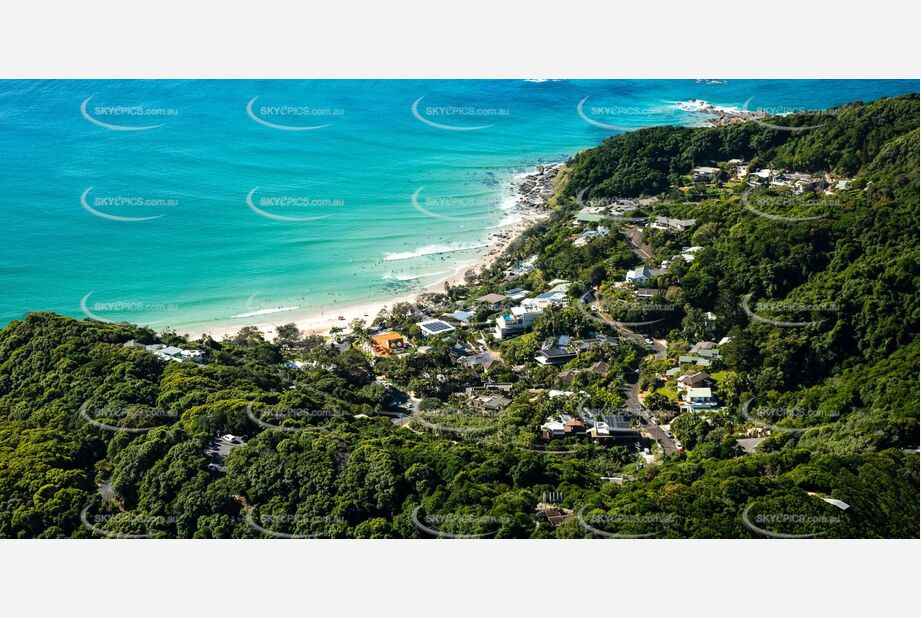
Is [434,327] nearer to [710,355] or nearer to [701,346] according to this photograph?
[701,346]

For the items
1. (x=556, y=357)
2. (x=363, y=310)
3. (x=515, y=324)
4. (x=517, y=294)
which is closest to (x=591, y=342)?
(x=556, y=357)

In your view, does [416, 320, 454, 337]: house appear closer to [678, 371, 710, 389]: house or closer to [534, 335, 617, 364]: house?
[534, 335, 617, 364]: house

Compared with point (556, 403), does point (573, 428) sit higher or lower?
lower

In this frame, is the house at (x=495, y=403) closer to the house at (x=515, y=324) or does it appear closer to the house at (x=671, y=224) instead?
the house at (x=515, y=324)

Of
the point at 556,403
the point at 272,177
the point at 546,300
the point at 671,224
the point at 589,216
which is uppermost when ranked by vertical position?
the point at 272,177

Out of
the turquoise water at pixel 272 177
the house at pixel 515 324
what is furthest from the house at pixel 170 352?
the house at pixel 515 324

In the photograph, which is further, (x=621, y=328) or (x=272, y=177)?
(x=272, y=177)
